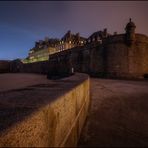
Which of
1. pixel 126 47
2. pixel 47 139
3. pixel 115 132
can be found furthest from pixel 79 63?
pixel 47 139

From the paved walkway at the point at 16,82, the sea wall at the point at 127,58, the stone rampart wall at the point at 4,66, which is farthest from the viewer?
the stone rampart wall at the point at 4,66

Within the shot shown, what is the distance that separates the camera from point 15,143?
981 millimetres

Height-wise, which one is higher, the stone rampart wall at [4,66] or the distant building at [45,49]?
the distant building at [45,49]

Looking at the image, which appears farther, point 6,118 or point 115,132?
point 115,132

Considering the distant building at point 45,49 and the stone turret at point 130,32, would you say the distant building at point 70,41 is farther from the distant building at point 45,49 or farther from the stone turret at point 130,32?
the stone turret at point 130,32

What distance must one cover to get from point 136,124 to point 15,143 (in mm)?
3620

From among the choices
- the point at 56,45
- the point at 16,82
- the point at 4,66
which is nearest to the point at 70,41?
the point at 56,45

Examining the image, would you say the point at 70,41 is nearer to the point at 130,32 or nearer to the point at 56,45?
the point at 56,45

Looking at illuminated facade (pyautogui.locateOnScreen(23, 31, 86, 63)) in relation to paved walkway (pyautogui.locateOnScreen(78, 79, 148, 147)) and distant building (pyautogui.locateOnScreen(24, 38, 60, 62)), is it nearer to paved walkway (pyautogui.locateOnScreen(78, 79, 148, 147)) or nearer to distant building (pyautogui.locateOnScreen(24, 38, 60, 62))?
distant building (pyautogui.locateOnScreen(24, 38, 60, 62))

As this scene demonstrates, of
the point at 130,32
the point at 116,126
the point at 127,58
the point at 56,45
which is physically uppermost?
the point at 56,45

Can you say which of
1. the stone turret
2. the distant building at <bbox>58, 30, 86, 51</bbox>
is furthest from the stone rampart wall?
the stone turret

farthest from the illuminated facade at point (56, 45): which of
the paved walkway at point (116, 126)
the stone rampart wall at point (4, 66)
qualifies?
the paved walkway at point (116, 126)

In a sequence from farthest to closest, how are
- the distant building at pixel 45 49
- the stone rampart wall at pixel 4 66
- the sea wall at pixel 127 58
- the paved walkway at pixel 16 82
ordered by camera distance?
the distant building at pixel 45 49 → the stone rampart wall at pixel 4 66 → the sea wall at pixel 127 58 → the paved walkway at pixel 16 82

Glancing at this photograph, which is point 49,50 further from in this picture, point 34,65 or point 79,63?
point 79,63
